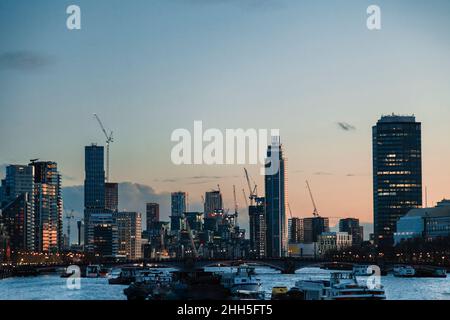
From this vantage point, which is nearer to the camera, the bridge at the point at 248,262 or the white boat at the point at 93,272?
the bridge at the point at 248,262

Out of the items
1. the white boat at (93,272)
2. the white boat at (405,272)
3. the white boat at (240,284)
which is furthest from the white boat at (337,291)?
the white boat at (93,272)

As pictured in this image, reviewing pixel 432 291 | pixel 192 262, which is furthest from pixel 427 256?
pixel 432 291

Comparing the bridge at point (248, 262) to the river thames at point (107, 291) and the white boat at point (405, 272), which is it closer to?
the white boat at point (405, 272)

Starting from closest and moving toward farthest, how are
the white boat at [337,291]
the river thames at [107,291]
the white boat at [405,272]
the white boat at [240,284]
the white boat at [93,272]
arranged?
the white boat at [337,291] < the white boat at [240,284] < the river thames at [107,291] < the white boat at [405,272] < the white boat at [93,272]

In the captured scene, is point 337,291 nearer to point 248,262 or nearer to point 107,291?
point 107,291

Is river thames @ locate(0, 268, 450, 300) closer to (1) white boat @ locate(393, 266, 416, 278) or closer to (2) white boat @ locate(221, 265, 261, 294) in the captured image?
(2) white boat @ locate(221, 265, 261, 294)

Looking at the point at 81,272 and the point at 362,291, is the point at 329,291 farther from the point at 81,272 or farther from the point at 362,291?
the point at 81,272
